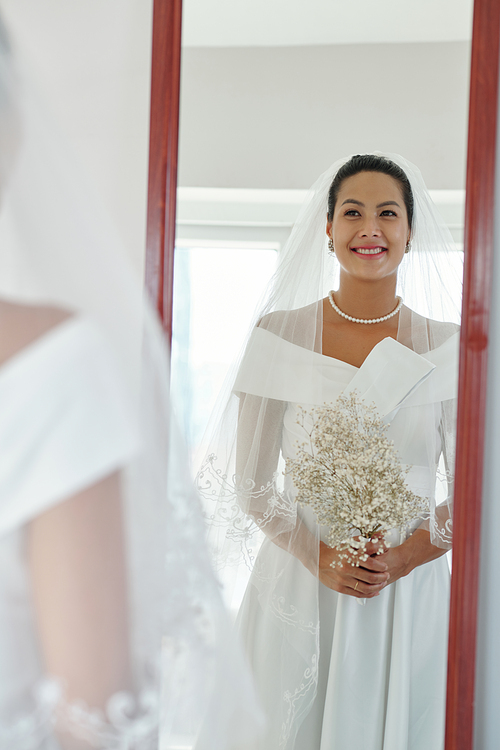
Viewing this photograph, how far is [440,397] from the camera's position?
31.7 inches

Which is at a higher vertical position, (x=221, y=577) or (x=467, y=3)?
(x=467, y=3)

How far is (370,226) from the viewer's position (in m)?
0.84

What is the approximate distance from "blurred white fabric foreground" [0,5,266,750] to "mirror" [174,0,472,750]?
0.61 ft

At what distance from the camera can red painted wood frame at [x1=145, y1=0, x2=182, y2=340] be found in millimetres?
803

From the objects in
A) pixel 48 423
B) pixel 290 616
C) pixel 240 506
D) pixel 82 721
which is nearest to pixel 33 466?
pixel 48 423

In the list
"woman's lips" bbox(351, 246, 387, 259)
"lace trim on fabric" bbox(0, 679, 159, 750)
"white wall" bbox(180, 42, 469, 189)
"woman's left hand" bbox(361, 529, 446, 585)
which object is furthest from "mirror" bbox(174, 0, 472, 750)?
"lace trim on fabric" bbox(0, 679, 159, 750)

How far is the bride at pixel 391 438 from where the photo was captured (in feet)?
2.62

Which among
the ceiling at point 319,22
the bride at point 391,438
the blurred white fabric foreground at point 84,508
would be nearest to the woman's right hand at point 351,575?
the bride at point 391,438

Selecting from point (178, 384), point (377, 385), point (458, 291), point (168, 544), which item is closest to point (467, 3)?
point (458, 291)

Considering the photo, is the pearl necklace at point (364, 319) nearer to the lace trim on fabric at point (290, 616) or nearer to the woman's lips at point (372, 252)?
the woman's lips at point (372, 252)

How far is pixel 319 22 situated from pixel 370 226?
0.30 meters

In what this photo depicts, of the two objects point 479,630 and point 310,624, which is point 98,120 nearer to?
point 310,624

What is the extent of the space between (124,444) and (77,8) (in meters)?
0.67

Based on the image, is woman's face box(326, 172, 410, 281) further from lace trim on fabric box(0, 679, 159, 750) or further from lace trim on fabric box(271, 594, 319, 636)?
lace trim on fabric box(0, 679, 159, 750)
